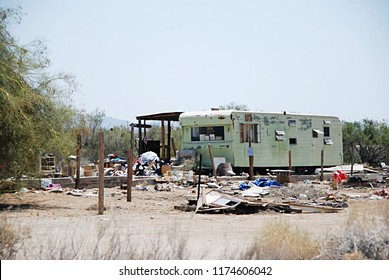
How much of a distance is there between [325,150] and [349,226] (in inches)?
875

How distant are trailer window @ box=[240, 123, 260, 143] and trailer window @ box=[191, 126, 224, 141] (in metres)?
0.82

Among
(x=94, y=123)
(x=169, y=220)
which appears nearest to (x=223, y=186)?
(x=169, y=220)

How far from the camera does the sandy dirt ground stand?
768 cm

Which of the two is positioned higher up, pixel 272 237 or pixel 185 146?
pixel 185 146

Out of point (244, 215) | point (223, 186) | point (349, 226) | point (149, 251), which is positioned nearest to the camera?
point (149, 251)

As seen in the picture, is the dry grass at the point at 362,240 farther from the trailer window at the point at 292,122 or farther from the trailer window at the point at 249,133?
the trailer window at the point at 292,122

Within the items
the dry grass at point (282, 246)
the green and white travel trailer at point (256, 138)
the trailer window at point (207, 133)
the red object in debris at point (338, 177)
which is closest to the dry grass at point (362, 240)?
the dry grass at point (282, 246)

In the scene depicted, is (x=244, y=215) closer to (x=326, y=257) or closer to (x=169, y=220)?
(x=169, y=220)

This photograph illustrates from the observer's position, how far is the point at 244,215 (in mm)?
14266

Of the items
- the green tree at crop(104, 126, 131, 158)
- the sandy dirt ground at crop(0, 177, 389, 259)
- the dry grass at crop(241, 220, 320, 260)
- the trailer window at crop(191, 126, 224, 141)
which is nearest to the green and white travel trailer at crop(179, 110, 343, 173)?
the trailer window at crop(191, 126, 224, 141)

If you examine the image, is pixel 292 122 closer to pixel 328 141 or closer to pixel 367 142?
pixel 328 141

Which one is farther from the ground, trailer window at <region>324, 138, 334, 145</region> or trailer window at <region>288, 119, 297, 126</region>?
trailer window at <region>288, 119, 297, 126</region>

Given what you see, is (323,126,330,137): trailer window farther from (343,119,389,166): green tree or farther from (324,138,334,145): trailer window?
(343,119,389,166): green tree

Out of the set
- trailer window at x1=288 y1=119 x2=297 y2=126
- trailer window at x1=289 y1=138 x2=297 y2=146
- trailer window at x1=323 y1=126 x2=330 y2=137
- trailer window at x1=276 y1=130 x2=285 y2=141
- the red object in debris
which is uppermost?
trailer window at x1=288 y1=119 x2=297 y2=126
